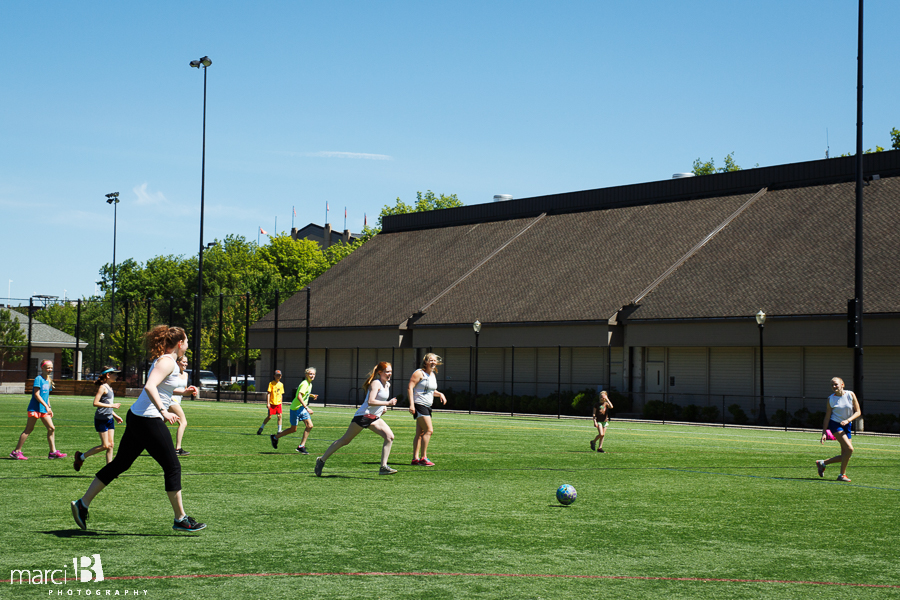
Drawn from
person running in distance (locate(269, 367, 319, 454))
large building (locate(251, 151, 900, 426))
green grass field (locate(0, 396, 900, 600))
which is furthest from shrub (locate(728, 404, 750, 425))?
person running in distance (locate(269, 367, 319, 454))

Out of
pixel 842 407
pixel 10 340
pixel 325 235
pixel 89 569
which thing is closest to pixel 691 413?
pixel 842 407

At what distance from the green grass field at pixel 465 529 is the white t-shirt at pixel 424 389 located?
1.16 metres

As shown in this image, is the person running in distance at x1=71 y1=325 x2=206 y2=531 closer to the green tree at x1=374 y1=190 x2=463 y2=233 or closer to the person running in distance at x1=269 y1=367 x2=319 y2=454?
the person running in distance at x1=269 y1=367 x2=319 y2=454

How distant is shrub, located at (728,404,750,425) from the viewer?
1443 inches

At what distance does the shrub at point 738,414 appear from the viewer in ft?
120

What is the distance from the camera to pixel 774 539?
934 cm

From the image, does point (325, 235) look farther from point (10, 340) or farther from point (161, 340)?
point (161, 340)

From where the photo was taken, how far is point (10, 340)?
5741 cm

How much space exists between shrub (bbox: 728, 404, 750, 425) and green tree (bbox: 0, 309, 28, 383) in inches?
1682

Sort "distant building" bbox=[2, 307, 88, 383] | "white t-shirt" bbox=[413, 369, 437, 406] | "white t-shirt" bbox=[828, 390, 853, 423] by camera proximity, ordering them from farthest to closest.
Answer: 1. "distant building" bbox=[2, 307, 88, 383]
2. "white t-shirt" bbox=[413, 369, 437, 406]
3. "white t-shirt" bbox=[828, 390, 853, 423]

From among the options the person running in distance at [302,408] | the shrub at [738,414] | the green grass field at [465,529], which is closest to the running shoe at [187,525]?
the green grass field at [465,529]

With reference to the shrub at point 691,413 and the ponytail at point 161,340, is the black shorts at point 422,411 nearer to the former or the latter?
the ponytail at point 161,340

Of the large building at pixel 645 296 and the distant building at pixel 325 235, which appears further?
the distant building at pixel 325 235

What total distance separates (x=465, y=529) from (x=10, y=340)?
180ft
